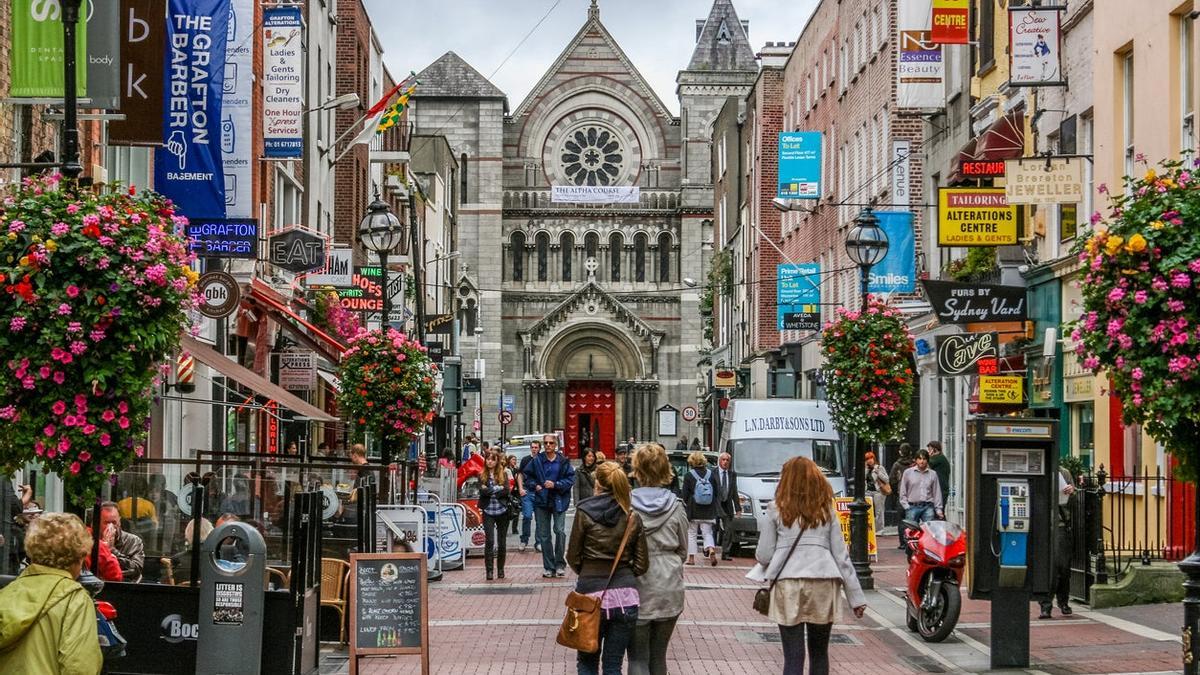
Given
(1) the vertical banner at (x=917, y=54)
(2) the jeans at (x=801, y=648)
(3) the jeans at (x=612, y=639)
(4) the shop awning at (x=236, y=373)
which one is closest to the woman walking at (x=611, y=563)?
(3) the jeans at (x=612, y=639)

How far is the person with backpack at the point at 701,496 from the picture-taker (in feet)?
79.5

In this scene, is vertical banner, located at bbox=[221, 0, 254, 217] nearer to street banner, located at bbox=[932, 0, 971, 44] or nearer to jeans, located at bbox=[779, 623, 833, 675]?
street banner, located at bbox=[932, 0, 971, 44]

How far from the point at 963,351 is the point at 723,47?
60874 millimetres

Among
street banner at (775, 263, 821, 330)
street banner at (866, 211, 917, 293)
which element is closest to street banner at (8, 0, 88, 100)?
street banner at (866, 211, 917, 293)

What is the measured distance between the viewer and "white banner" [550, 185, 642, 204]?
78.8 metres

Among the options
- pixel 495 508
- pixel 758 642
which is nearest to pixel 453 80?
pixel 495 508

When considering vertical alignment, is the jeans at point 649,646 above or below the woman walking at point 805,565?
below

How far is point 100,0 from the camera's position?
13578 mm

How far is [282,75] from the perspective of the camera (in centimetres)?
2748

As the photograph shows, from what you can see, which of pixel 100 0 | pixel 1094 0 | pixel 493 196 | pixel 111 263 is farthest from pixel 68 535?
pixel 493 196

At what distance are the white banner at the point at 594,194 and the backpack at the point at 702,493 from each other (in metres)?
55.0

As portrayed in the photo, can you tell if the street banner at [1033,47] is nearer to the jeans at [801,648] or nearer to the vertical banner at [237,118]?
the vertical banner at [237,118]

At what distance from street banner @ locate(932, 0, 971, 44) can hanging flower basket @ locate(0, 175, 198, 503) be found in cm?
1847

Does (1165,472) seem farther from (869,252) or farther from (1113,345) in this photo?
(1113,345)
